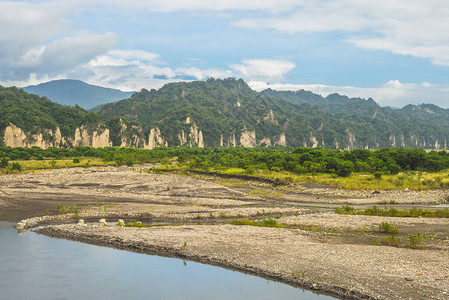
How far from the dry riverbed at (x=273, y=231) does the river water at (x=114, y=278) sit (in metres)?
1.27

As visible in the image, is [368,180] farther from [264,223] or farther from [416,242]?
[416,242]

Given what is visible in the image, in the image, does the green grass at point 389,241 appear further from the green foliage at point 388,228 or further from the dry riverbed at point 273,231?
the green foliage at point 388,228

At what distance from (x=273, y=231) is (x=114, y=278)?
527 inches

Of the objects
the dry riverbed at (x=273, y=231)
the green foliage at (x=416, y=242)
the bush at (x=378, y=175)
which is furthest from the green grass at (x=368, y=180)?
the green foliage at (x=416, y=242)

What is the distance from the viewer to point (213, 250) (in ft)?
82.7

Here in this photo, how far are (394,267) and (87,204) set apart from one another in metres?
32.9

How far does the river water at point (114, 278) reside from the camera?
18.9m

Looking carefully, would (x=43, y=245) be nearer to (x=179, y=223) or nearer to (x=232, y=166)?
(x=179, y=223)

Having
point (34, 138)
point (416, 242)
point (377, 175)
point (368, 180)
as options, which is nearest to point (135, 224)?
point (416, 242)

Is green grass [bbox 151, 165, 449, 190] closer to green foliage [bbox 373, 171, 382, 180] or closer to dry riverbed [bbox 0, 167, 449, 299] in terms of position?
green foliage [bbox 373, 171, 382, 180]

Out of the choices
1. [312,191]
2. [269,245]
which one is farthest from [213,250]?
[312,191]

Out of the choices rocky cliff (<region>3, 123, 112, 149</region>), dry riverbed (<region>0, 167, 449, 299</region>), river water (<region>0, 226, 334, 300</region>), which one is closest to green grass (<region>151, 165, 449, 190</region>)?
dry riverbed (<region>0, 167, 449, 299</region>)

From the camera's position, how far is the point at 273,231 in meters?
30.6

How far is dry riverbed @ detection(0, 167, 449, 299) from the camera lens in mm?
20047
